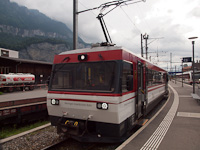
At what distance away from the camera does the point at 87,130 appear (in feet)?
14.7

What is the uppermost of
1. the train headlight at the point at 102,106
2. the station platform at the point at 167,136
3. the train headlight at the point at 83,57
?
the train headlight at the point at 83,57

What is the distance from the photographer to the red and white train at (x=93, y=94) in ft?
14.1

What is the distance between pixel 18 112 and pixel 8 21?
161196mm

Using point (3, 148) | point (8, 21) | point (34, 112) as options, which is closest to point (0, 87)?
point (34, 112)

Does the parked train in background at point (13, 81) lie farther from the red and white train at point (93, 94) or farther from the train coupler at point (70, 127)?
the train coupler at point (70, 127)

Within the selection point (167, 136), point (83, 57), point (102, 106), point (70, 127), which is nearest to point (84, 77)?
point (83, 57)

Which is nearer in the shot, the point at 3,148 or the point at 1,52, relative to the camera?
the point at 3,148

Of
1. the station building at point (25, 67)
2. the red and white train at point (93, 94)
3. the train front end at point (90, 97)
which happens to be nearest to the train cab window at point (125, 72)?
the red and white train at point (93, 94)

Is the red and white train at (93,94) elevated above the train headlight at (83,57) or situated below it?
below

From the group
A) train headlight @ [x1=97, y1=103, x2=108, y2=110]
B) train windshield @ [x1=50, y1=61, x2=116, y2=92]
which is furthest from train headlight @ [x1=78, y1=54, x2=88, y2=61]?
train headlight @ [x1=97, y1=103, x2=108, y2=110]

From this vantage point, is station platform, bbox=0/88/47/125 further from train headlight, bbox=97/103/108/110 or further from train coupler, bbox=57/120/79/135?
train headlight, bbox=97/103/108/110

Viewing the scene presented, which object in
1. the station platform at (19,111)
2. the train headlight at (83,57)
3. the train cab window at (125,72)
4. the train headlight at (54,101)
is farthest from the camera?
the station platform at (19,111)

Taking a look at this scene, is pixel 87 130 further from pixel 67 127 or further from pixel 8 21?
pixel 8 21

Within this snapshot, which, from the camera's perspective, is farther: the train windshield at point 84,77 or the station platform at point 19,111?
the station platform at point 19,111
